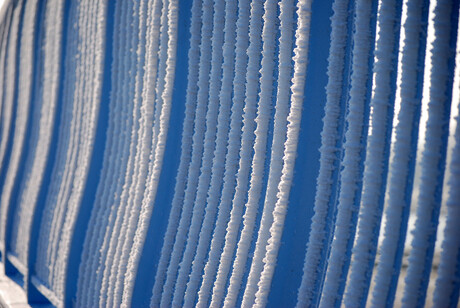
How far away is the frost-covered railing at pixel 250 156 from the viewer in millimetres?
555

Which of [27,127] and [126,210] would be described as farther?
[27,127]

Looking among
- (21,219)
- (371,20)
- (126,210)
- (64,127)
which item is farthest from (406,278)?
(21,219)

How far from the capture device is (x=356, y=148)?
0.61m

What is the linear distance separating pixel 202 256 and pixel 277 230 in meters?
0.23

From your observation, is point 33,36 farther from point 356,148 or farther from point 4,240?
point 356,148

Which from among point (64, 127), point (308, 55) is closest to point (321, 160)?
point (308, 55)

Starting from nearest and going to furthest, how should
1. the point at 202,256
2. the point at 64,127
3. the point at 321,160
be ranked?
the point at 321,160
the point at 202,256
the point at 64,127

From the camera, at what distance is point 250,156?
790mm

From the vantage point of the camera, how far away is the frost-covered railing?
555mm

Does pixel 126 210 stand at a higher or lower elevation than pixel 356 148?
lower

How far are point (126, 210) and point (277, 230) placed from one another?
1.73 ft

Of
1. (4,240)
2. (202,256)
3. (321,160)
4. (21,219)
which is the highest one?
(321,160)

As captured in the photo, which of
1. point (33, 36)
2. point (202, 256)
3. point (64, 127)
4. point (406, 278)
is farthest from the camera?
point (33, 36)

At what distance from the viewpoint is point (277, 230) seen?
2.30 ft
